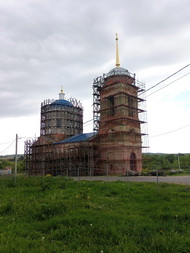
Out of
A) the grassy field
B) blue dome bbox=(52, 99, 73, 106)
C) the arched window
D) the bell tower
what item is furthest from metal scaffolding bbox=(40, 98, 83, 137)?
the grassy field

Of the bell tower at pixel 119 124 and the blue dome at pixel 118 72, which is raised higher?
the blue dome at pixel 118 72

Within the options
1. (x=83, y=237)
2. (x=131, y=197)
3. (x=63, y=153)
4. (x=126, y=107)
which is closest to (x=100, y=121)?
(x=126, y=107)

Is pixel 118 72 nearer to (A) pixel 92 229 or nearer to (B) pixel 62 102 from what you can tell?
(B) pixel 62 102

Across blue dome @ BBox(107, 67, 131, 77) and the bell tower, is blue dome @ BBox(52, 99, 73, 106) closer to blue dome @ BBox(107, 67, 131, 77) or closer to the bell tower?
the bell tower

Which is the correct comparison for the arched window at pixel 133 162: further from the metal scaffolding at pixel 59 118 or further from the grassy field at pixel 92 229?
the grassy field at pixel 92 229

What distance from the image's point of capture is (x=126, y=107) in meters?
34.4

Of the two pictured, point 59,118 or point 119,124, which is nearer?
point 119,124

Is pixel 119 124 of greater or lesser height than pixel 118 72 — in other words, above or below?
below

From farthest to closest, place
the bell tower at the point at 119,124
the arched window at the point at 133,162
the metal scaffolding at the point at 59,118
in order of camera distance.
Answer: the metal scaffolding at the point at 59,118, the arched window at the point at 133,162, the bell tower at the point at 119,124

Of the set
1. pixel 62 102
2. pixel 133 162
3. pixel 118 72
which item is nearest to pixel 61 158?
pixel 133 162

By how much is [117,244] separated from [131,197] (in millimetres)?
5698

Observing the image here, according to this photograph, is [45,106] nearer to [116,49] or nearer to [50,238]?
[116,49]

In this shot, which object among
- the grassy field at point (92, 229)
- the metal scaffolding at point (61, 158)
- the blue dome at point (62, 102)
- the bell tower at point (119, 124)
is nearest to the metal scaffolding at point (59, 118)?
the blue dome at point (62, 102)

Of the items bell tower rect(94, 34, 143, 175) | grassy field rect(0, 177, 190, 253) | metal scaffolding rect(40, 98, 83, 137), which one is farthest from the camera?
metal scaffolding rect(40, 98, 83, 137)
